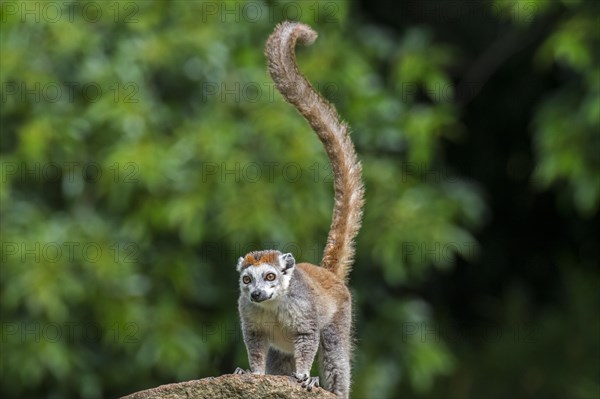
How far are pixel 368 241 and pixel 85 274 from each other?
2.36 metres

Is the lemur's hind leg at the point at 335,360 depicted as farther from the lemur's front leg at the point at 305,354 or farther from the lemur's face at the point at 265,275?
the lemur's face at the point at 265,275

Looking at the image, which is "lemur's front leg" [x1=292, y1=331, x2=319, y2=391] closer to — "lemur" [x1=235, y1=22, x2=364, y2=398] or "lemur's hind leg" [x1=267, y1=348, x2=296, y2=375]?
"lemur" [x1=235, y1=22, x2=364, y2=398]

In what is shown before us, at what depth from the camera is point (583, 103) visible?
1118 cm

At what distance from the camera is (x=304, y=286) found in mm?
6742

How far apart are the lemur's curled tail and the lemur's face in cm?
51

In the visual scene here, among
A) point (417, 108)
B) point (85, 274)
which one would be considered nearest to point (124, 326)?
point (85, 274)

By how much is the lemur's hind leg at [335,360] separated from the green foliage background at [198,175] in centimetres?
343

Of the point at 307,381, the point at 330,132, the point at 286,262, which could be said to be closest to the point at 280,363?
the point at 286,262

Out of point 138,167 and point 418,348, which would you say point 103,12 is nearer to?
point 138,167

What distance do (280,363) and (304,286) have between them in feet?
1.50

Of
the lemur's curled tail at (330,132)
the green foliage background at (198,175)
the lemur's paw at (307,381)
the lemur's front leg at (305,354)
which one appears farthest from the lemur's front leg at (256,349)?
the green foliage background at (198,175)

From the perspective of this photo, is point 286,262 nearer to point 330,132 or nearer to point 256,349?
point 256,349

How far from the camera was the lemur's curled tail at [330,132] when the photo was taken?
6.84 m

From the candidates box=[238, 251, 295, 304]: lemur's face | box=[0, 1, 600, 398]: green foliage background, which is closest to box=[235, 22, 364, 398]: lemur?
box=[238, 251, 295, 304]: lemur's face
